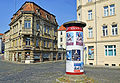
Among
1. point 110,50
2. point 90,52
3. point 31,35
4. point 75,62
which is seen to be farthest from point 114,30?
point 31,35

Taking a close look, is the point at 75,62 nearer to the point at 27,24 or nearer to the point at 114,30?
the point at 114,30

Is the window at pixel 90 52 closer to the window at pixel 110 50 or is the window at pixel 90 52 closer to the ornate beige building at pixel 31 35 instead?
the window at pixel 110 50

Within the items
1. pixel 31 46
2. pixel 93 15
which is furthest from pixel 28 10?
pixel 93 15

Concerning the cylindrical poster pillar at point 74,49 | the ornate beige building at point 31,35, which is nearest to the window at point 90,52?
the cylindrical poster pillar at point 74,49

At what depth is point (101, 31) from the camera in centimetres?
1873

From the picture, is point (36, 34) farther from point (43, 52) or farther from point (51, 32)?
point (51, 32)

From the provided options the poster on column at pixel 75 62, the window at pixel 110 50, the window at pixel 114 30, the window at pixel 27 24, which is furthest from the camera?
the window at pixel 27 24

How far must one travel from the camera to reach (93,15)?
1983cm

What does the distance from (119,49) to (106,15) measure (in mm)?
5868

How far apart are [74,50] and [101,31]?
1277 cm

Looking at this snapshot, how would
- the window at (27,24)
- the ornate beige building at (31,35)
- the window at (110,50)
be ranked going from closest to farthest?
the window at (110,50), the ornate beige building at (31,35), the window at (27,24)

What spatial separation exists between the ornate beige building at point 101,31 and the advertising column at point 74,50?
38.1 feet

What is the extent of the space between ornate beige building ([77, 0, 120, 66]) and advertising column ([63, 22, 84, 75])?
38.1 ft

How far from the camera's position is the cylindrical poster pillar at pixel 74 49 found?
7531 mm
